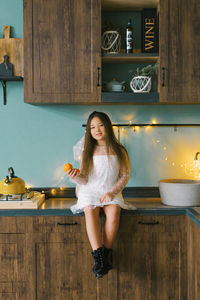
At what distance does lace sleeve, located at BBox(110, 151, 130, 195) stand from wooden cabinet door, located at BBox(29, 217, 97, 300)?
0.30 metres

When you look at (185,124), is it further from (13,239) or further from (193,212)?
(13,239)

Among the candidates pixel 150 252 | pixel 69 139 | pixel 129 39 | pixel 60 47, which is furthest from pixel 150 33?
pixel 150 252

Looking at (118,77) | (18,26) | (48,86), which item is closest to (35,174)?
(48,86)

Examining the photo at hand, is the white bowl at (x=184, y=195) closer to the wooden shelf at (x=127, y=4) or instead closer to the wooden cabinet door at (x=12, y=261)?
the wooden cabinet door at (x=12, y=261)

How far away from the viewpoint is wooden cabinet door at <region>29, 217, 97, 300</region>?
79.0 inches

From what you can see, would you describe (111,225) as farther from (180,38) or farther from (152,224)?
(180,38)

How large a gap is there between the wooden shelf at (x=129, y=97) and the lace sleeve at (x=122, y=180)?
0.42m

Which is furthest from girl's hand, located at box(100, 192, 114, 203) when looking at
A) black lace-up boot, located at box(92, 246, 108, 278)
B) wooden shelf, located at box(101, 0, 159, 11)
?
wooden shelf, located at box(101, 0, 159, 11)

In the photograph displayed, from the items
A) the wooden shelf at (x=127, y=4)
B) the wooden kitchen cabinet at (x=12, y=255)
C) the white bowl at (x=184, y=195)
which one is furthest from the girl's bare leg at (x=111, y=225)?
the wooden shelf at (x=127, y=4)

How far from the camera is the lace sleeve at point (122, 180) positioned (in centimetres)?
208

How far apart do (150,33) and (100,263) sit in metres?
1.62

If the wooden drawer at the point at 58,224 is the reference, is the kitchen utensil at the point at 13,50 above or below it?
above

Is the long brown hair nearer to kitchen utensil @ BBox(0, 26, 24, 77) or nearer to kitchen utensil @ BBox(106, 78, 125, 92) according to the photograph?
kitchen utensil @ BBox(106, 78, 125, 92)

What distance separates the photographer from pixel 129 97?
85.7 inches
